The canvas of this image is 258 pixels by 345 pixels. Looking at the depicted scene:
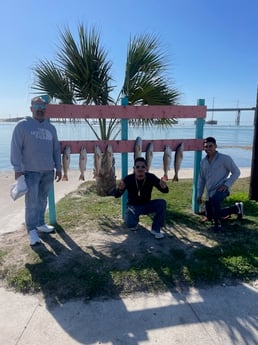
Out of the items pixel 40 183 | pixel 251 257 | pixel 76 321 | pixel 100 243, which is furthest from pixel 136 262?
pixel 40 183

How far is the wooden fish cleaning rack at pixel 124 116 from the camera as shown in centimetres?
475

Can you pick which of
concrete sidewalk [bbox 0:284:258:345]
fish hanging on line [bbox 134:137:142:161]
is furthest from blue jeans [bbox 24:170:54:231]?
fish hanging on line [bbox 134:137:142:161]

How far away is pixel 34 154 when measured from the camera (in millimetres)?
4086

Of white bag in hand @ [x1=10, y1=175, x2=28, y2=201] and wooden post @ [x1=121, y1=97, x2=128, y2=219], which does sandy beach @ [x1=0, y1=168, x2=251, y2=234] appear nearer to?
white bag in hand @ [x1=10, y1=175, x2=28, y2=201]

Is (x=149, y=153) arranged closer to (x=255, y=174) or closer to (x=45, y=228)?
(x=45, y=228)

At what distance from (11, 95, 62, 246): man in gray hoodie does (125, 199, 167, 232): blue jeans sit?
4.35 ft

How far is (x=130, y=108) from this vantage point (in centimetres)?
492

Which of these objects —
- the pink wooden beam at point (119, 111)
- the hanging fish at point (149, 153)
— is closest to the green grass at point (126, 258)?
the hanging fish at point (149, 153)

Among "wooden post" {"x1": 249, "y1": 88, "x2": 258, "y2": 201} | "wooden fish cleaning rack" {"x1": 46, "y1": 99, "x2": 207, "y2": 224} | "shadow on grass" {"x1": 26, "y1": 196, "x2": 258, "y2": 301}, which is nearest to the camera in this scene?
"shadow on grass" {"x1": 26, "y1": 196, "x2": 258, "y2": 301}

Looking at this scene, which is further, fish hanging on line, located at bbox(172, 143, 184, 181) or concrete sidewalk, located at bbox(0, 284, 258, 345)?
fish hanging on line, located at bbox(172, 143, 184, 181)

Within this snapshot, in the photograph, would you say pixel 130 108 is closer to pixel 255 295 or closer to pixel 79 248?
pixel 79 248

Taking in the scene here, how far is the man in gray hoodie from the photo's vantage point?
397 centimetres

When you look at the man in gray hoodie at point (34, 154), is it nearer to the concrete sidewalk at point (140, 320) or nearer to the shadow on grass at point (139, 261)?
the shadow on grass at point (139, 261)

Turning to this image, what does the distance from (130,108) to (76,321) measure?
10.9 feet
